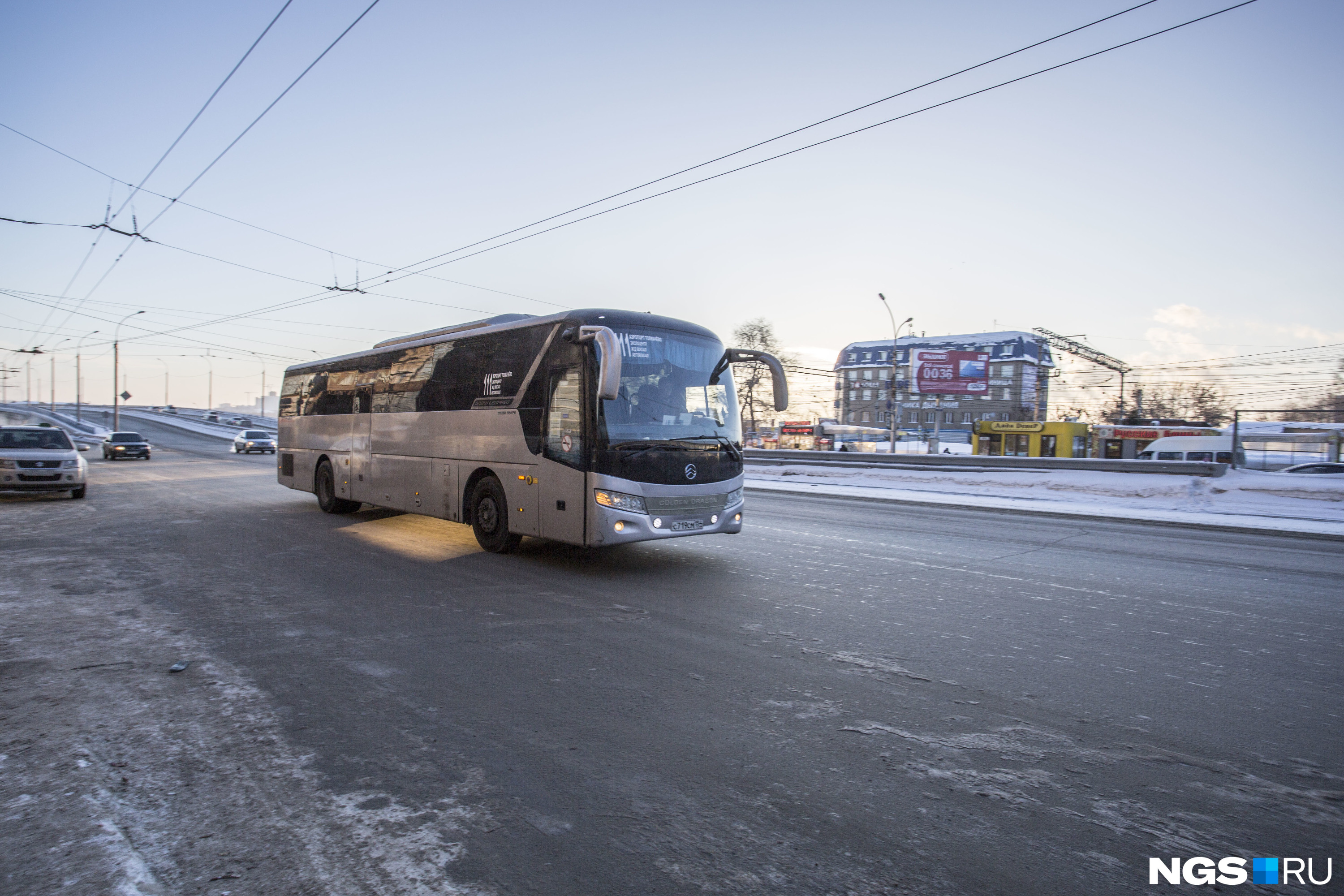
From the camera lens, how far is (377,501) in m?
11.7

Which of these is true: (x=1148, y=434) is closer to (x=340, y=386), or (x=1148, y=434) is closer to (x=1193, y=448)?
(x=1193, y=448)

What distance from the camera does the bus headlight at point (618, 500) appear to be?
7531 millimetres

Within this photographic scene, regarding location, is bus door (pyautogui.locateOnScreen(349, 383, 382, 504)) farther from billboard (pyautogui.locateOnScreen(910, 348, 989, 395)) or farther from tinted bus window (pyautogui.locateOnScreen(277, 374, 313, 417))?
billboard (pyautogui.locateOnScreen(910, 348, 989, 395))

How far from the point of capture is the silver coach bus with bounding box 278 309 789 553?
7.64 m

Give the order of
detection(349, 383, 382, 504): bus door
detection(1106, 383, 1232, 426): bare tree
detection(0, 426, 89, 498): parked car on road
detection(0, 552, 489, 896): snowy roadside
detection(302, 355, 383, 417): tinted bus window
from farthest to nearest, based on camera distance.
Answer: detection(1106, 383, 1232, 426): bare tree
detection(0, 426, 89, 498): parked car on road
detection(302, 355, 383, 417): tinted bus window
detection(349, 383, 382, 504): bus door
detection(0, 552, 489, 896): snowy roadside

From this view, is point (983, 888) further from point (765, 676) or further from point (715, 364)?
point (715, 364)

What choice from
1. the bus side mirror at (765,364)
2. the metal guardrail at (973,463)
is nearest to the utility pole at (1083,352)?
the metal guardrail at (973,463)

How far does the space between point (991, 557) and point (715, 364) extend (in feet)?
14.6

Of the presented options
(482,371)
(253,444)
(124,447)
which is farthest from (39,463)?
(253,444)

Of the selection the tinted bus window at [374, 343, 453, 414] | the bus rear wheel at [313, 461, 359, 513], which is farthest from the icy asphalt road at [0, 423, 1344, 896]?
the bus rear wheel at [313, 461, 359, 513]

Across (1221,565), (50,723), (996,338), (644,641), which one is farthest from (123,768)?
(996,338)

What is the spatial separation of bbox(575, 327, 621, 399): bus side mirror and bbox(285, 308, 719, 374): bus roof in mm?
611

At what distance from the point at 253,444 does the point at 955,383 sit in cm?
4585

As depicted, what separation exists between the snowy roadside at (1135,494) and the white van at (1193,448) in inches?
623
